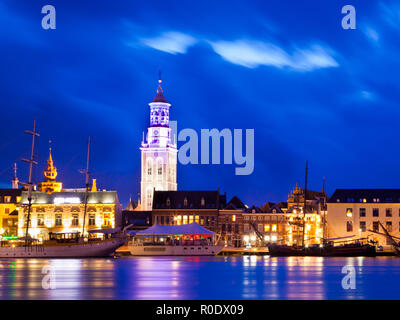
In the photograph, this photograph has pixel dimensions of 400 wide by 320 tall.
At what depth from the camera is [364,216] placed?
438ft

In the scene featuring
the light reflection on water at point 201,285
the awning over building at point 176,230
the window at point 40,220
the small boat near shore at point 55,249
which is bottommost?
the light reflection on water at point 201,285

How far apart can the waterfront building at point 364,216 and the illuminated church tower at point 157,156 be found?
5334cm

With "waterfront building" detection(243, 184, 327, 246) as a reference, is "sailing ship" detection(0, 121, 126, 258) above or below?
below

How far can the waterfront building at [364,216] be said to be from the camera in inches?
5241

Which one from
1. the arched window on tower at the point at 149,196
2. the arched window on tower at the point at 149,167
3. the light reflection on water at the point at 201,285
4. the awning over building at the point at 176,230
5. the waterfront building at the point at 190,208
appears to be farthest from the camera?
the arched window on tower at the point at 149,167

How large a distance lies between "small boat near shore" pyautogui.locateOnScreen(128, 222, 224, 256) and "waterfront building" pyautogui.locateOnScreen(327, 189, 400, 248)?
21771 mm

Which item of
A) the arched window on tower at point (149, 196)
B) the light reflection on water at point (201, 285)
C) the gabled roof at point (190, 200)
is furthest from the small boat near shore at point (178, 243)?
the arched window on tower at point (149, 196)

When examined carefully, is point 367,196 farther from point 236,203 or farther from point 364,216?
point 236,203

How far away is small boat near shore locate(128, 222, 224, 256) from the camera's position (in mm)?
116250

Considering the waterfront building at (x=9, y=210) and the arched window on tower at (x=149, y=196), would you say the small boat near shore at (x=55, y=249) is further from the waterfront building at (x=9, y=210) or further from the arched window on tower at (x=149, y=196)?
the arched window on tower at (x=149, y=196)

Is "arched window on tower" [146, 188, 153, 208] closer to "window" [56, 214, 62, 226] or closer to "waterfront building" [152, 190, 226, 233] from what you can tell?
"waterfront building" [152, 190, 226, 233]

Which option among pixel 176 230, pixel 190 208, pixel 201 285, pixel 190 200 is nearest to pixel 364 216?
pixel 190 208

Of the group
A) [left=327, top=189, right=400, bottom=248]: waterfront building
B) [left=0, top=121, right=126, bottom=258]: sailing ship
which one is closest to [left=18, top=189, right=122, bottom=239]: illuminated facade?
[left=0, top=121, right=126, bottom=258]: sailing ship
